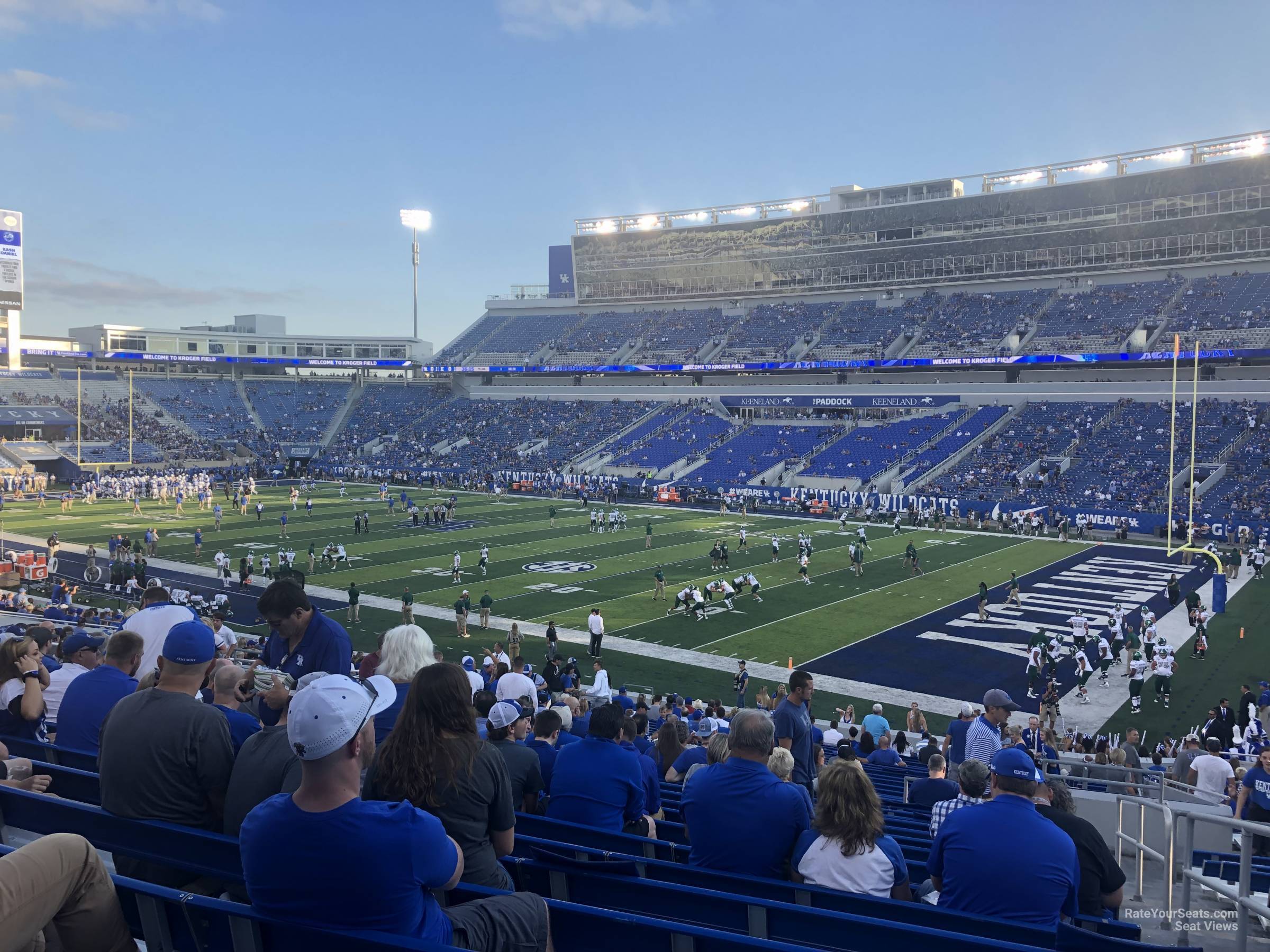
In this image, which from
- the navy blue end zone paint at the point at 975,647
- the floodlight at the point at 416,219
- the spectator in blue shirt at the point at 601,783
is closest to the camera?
the spectator in blue shirt at the point at 601,783

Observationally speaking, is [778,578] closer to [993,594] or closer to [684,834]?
[993,594]

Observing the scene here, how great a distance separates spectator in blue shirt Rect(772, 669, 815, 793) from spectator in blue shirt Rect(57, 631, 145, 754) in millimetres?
4245

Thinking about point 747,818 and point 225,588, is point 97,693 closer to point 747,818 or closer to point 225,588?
point 747,818

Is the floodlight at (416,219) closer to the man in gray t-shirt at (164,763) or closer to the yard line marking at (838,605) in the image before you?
the yard line marking at (838,605)

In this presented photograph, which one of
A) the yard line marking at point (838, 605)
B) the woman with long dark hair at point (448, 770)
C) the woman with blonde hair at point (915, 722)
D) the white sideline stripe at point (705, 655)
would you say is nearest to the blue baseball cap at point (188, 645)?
the woman with long dark hair at point (448, 770)

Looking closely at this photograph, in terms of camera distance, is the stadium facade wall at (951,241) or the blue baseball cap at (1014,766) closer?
the blue baseball cap at (1014,766)

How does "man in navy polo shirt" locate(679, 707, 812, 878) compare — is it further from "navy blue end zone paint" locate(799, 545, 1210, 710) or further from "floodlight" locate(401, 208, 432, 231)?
"floodlight" locate(401, 208, 432, 231)

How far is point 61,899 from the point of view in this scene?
2.48 m

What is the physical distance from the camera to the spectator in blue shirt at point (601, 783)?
4.66m

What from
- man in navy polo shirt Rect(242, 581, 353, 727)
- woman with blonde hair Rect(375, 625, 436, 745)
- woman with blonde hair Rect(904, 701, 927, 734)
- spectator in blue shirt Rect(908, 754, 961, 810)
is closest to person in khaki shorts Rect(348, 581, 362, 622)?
woman with blonde hair Rect(904, 701, 927, 734)

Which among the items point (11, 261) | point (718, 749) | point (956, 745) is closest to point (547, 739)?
point (718, 749)

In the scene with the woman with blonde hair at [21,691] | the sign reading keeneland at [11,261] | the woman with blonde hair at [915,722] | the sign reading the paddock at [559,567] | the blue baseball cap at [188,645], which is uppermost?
the sign reading keeneland at [11,261]

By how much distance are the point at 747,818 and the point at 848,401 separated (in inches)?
2217

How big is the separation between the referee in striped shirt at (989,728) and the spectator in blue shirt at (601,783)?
3659 mm
